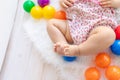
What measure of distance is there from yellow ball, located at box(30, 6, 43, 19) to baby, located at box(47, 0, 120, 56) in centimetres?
10

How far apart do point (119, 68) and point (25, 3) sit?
46 cm

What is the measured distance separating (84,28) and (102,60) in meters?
0.13

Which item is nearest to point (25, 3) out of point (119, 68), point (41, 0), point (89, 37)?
point (41, 0)

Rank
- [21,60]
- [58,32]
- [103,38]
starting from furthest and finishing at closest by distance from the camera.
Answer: [21,60]
[58,32]
[103,38]

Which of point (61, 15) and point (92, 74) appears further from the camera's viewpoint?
point (61, 15)

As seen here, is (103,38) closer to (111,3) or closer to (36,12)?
(111,3)

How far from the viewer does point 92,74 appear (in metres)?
0.91

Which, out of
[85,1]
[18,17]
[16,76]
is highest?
[85,1]

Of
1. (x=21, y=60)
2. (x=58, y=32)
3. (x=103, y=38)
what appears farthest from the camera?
(x=21, y=60)

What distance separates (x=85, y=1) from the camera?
957 millimetres

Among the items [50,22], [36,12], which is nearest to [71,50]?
[50,22]

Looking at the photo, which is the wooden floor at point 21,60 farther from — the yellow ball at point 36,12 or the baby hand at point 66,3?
the baby hand at point 66,3

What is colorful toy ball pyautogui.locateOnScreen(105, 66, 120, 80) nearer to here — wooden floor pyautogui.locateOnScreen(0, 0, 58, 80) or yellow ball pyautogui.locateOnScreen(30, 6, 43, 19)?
wooden floor pyautogui.locateOnScreen(0, 0, 58, 80)

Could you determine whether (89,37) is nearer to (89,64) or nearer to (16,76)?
(89,64)
